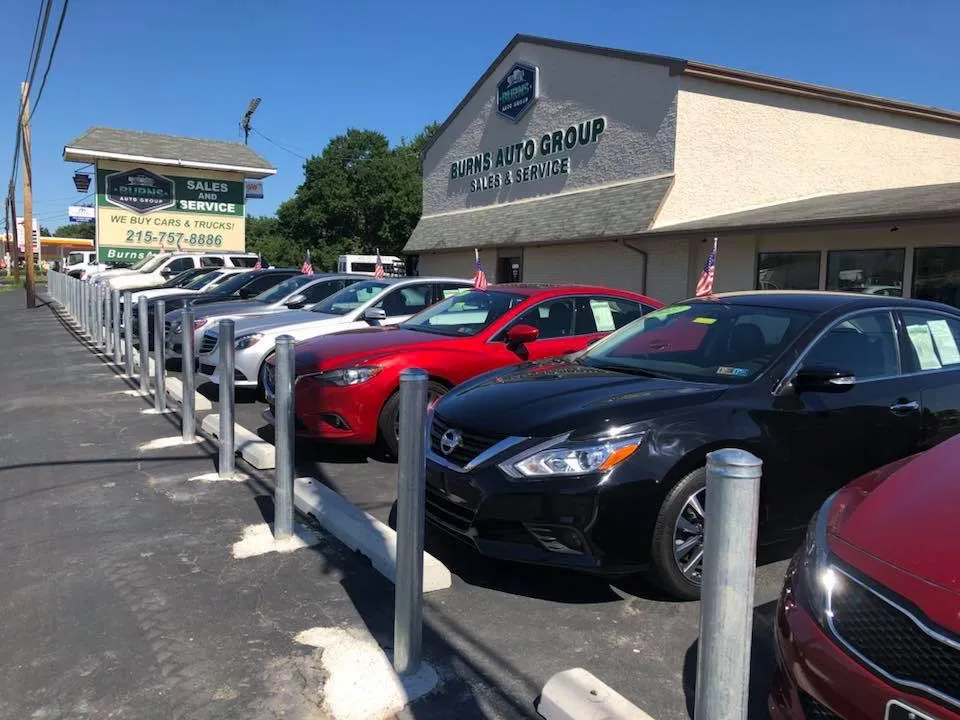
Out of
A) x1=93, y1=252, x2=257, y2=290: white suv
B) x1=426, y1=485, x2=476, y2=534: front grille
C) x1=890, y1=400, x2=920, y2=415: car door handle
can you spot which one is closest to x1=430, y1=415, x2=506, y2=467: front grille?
x1=426, y1=485, x2=476, y2=534: front grille

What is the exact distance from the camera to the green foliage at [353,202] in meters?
48.0

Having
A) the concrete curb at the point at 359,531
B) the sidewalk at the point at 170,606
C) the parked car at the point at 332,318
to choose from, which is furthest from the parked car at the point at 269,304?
the concrete curb at the point at 359,531

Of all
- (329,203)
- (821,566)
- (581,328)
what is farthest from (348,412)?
(329,203)

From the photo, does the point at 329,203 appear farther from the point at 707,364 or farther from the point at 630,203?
the point at 707,364

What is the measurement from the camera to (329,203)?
1881 inches

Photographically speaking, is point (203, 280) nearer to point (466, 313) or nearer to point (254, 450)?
point (466, 313)

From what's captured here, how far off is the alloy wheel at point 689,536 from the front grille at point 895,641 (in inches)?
54.8

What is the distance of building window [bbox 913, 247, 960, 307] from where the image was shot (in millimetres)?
11992

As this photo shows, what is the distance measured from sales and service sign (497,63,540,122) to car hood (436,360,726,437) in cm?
1837

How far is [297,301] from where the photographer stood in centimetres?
1075

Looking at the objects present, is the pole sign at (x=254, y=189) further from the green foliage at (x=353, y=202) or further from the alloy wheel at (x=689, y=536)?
the alloy wheel at (x=689, y=536)

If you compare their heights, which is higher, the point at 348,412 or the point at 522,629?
the point at 348,412

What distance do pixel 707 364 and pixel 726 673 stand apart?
8.59 feet

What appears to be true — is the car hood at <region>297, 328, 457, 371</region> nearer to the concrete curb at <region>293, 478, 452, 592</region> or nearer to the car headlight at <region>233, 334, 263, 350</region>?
the concrete curb at <region>293, 478, 452, 592</region>
